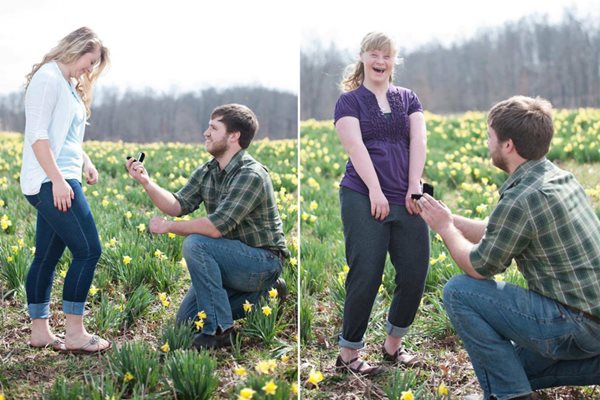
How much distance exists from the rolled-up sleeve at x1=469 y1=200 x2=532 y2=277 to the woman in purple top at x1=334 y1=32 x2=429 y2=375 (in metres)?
0.49

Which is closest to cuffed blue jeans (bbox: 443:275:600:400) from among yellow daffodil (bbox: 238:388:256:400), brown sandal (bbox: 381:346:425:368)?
brown sandal (bbox: 381:346:425:368)

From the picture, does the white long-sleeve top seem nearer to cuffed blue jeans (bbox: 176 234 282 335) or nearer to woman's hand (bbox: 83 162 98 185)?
woman's hand (bbox: 83 162 98 185)

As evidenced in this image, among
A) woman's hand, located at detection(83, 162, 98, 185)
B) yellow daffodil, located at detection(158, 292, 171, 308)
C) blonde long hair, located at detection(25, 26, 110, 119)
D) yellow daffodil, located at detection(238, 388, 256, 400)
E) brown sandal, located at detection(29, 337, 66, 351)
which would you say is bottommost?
brown sandal, located at detection(29, 337, 66, 351)

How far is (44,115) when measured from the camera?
2951 millimetres

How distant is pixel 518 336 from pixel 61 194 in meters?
1.93

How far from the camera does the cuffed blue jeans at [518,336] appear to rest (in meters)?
2.31

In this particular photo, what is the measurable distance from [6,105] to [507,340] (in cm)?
1130

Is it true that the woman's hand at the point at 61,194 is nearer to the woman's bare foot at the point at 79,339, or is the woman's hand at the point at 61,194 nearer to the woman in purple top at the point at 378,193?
the woman's bare foot at the point at 79,339

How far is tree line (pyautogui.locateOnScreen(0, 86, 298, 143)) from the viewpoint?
1136 centimetres

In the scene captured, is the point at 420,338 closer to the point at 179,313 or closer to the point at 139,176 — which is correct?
the point at 179,313

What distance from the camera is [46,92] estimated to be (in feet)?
9.70

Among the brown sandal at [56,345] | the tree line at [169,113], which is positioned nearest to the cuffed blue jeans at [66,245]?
the brown sandal at [56,345]

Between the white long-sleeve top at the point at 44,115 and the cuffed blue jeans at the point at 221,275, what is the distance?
717 millimetres

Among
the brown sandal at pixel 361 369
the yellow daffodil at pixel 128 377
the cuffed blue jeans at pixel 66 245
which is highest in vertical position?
the cuffed blue jeans at pixel 66 245
